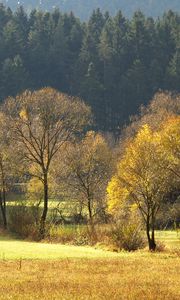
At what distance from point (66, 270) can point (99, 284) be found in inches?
146

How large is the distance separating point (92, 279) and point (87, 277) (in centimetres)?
44

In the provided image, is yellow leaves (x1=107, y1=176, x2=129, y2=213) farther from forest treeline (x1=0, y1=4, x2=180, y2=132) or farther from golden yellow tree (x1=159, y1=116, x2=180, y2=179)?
forest treeline (x1=0, y1=4, x2=180, y2=132)

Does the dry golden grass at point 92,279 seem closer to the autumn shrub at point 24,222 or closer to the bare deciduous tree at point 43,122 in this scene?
the autumn shrub at point 24,222

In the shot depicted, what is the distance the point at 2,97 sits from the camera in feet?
362

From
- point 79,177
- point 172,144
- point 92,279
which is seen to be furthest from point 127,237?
point 172,144

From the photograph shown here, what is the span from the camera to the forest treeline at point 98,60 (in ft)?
376

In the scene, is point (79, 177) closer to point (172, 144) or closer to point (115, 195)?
point (115, 195)

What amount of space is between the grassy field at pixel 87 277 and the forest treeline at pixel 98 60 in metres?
85.2

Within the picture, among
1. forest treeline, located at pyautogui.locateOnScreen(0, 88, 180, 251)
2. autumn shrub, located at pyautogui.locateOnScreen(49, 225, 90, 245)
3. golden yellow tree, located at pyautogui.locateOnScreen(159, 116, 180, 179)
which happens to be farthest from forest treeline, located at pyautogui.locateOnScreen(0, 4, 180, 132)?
autumn shrub, located at pyautogui.locateOnScreen(49, 225, 90, 245)

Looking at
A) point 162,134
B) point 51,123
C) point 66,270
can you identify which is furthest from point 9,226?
point 66,270

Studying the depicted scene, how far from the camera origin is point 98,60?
4946 inches

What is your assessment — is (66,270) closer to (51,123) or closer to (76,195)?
(51,123)

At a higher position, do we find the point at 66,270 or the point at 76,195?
the point at 76,195

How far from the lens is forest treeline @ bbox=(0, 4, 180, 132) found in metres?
115
